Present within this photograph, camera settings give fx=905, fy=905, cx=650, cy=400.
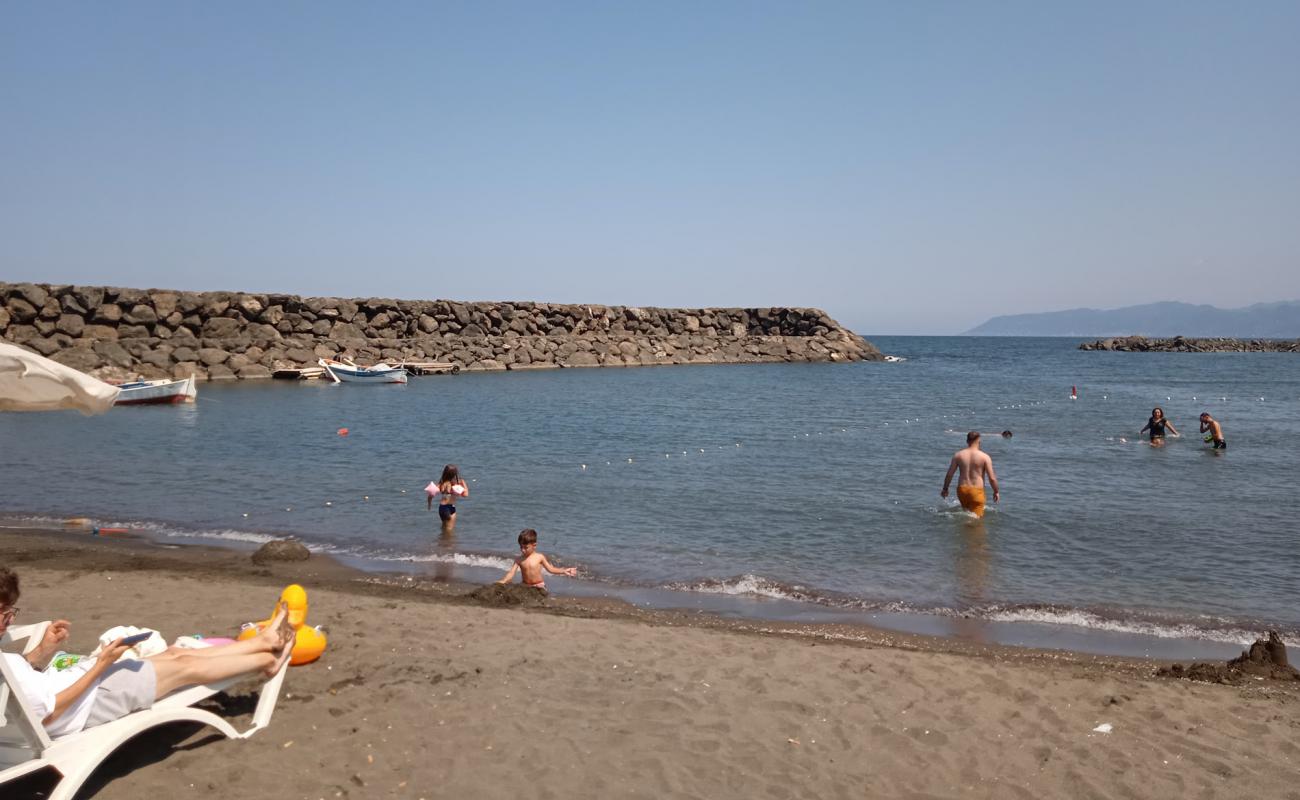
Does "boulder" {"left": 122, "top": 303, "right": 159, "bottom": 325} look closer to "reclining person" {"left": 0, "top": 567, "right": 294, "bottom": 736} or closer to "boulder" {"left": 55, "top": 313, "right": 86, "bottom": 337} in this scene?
"boulder" {"left": 55, "top": 313, "right": 86, "bottom": 337}

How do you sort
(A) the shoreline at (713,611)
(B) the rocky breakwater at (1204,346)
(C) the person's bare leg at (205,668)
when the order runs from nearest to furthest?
(C) the person's bare leg at (205,668) < (A) the shoreline at (713,611) < (B) the rocky breakwater at (1204,346)

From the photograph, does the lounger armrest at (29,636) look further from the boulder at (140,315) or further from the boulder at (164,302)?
the boulder at (164,302)

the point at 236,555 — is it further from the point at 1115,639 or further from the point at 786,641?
the point at 1115,639

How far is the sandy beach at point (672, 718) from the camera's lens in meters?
4.81


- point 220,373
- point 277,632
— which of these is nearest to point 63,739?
point 277,632

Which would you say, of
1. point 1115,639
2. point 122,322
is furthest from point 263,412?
point 1115,639

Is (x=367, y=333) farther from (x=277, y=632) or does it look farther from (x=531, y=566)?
(x=277, y=632)

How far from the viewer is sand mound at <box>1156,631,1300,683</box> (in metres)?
6.94

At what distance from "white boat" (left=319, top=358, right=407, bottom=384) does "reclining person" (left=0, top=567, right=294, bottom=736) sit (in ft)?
117

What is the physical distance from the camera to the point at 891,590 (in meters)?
10.0

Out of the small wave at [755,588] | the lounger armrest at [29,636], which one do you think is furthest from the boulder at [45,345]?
the lounger armrest at [29,636]

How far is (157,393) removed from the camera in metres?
29.5

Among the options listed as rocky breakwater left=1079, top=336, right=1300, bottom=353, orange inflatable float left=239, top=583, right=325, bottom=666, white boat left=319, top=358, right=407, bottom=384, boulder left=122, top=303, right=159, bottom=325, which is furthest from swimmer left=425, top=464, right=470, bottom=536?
rocky breakwater left=1079, top=336, right=1300, bottom=353

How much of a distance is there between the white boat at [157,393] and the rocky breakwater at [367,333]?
319 cm
